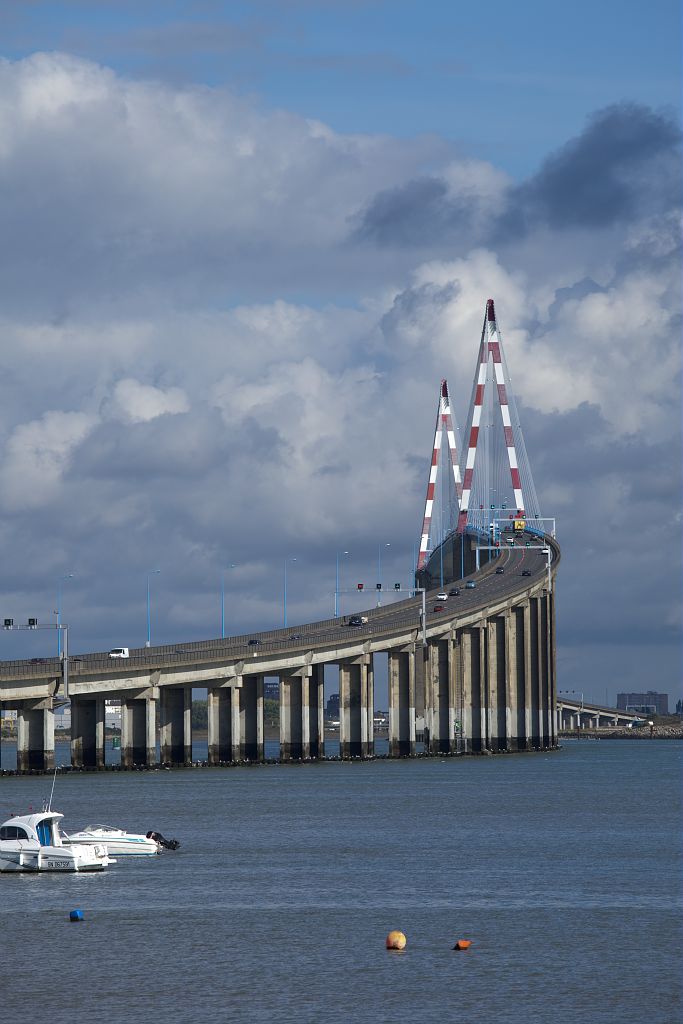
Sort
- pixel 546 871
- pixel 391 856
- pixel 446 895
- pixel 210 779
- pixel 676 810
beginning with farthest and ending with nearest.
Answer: pixel 210 779 → pixel 676 810 → pixel 391 856 → pixel 546 871 → pixel 446 895

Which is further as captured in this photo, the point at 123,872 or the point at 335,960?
the point at 123,872

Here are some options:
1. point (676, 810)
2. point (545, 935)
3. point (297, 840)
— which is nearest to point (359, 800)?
point (676, 810)

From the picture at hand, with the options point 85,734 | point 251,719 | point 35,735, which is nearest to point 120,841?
point 35,735

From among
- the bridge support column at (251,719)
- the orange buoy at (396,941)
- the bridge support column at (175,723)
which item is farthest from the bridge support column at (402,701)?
the orange buoy at (396,941)

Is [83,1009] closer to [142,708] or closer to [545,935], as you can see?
[545,935]

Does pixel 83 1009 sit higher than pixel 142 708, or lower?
lower

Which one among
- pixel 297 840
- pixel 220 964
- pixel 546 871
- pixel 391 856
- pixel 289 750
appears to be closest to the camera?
pixel 220 964

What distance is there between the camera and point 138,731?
156 metres

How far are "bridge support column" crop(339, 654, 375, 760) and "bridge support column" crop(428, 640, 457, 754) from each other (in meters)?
14.1

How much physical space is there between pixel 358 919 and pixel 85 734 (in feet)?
306

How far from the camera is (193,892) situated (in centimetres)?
7131

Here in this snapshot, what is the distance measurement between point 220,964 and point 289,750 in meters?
121

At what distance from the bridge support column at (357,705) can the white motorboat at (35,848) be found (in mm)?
101839

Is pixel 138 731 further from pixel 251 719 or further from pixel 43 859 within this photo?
pixel 43 859
